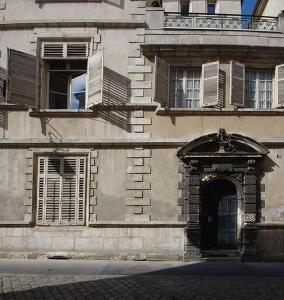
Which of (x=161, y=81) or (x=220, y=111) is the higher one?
(x=161, y=81)

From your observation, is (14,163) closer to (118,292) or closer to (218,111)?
(218,111)

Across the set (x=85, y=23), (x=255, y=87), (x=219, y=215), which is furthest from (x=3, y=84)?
(x=255, y=87)

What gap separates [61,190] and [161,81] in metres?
4.35

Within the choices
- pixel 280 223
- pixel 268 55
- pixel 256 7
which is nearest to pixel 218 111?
pixel 268 55

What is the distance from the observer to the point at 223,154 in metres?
15.7

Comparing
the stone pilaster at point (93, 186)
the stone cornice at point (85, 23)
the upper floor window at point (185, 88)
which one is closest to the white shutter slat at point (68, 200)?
the stone pilaster at point (93, 186)

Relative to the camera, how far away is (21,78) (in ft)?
51.8

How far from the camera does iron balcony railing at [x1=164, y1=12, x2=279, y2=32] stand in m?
16.5

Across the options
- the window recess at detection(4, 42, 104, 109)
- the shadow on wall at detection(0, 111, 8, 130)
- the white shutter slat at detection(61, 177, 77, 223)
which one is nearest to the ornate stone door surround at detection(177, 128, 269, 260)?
the white shutter slat at detection(61, 177, 77, 223)

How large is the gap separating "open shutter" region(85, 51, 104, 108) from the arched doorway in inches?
162

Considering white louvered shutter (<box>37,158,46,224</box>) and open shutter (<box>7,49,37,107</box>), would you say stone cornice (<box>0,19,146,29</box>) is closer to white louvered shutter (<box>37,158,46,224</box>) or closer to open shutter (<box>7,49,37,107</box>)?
open shutter (<box>7,49,37,107</box>)

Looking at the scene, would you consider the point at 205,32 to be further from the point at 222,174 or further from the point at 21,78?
the point at 21,78

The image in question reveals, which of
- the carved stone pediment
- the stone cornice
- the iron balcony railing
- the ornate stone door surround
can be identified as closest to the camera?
the ornate stone door surround

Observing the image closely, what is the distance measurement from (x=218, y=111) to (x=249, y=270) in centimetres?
477
